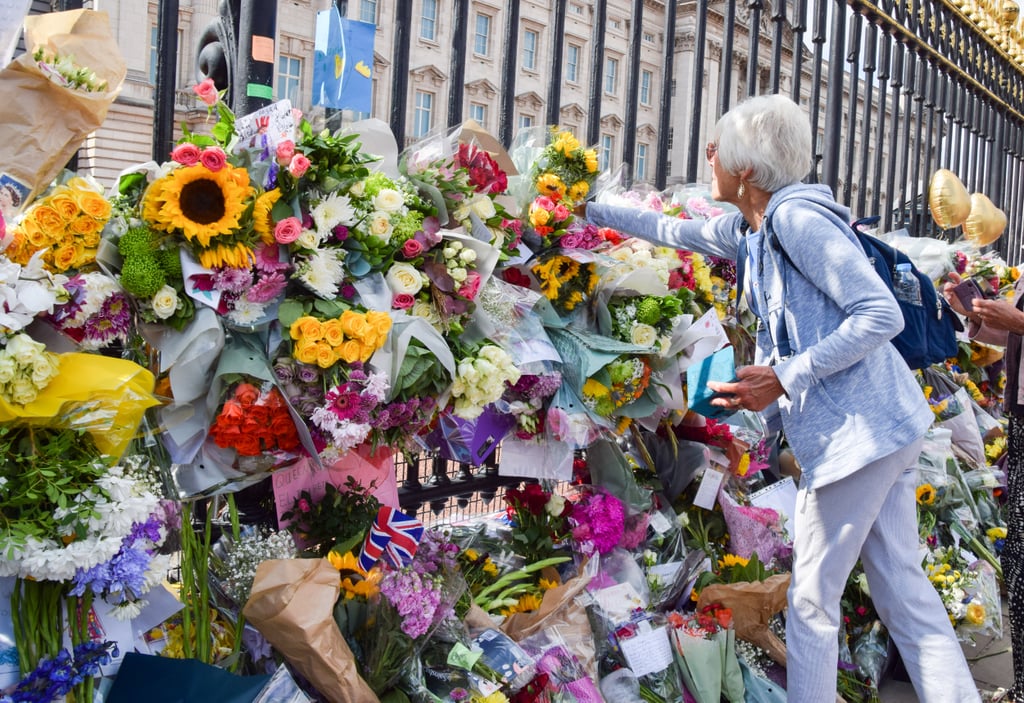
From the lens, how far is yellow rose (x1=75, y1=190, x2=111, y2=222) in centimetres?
185

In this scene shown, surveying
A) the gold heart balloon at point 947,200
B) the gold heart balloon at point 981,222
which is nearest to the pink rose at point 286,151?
the gold heart balloon at point 947,200

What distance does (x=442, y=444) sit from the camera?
9.16 ft

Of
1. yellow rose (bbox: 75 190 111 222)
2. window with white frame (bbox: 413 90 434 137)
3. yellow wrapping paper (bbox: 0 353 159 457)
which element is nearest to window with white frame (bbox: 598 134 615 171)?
yellow rose (bbox: 75 190 111 222)

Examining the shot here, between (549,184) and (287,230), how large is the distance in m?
0.96

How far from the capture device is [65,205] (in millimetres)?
1843

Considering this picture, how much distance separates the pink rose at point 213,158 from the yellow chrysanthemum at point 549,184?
1048 mm

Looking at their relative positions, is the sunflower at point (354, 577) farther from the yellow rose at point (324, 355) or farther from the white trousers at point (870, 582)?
the white trousers at point (870, 582)

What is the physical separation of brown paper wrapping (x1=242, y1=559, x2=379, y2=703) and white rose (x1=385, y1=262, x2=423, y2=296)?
644mm

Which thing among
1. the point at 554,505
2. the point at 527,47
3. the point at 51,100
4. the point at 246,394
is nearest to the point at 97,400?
the point at 246,394

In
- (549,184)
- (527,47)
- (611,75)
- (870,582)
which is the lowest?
(870,582)

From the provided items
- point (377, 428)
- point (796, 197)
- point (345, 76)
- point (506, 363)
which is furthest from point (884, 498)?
point (345, 76)

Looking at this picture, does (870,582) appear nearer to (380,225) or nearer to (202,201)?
(380,225)

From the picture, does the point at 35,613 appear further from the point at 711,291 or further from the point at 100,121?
the point at 711,291

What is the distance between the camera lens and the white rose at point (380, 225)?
6.89 feet
